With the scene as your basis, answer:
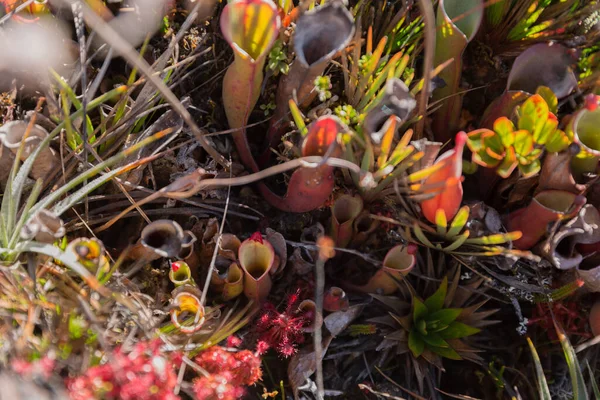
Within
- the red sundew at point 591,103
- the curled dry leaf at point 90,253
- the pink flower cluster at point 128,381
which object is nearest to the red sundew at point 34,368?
the pink flower cluster at point 128,381

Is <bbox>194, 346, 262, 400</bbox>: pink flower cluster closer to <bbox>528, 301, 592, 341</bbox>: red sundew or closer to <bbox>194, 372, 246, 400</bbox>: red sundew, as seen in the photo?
<bbox>194, 372, 246, 400</bbox>: red sundew

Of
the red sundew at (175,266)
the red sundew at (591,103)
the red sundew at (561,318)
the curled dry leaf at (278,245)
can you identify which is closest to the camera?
the red sundew at (591,103)

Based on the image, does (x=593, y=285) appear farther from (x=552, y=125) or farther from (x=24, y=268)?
(x=24, y=268)

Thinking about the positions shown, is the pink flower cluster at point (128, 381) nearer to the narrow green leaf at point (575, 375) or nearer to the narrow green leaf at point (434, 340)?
the narrow green leaf at point (434, 340)

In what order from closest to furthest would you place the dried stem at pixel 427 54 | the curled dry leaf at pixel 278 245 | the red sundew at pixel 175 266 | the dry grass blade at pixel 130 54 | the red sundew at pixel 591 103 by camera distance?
the dry grass blade at pixel 130 54, the dried stem at pixel 427 54, the red sundew at pixel 591 103, the red sundew at pixel 175 266, the curled dry leaf at pixel 278 245

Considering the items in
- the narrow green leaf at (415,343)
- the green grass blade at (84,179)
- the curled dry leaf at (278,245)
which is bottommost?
the narrow green leaf at (415,343)

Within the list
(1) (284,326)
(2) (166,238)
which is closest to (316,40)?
(2) (166,238)
